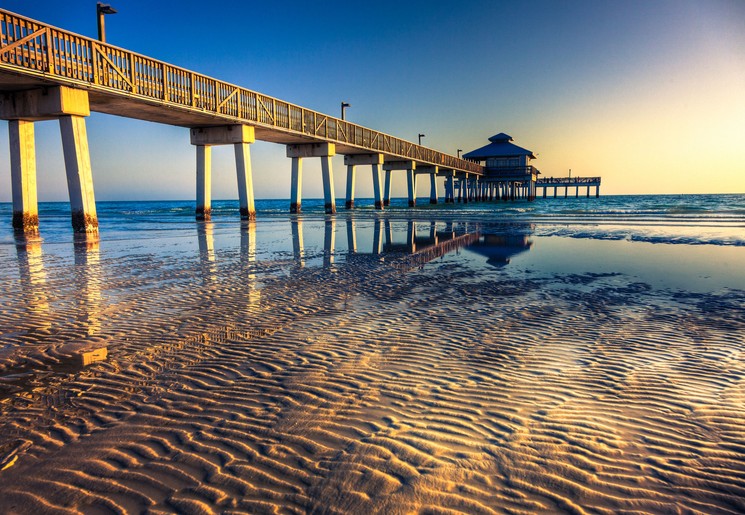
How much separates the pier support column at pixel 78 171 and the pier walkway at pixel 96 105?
0.12ft

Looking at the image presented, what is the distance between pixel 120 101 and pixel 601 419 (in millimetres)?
21127

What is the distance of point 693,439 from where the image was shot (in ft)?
8.31

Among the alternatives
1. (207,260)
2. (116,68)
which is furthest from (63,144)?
(207,260)

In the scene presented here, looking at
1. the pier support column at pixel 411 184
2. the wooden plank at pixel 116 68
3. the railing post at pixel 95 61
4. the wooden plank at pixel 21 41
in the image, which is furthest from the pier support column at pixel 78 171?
the pier support column at pixel 411 184

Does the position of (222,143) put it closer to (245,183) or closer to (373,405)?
(245,183)

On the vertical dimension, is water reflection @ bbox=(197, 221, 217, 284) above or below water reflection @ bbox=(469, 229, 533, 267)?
above

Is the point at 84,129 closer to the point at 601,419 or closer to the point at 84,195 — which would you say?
the point at 84,195

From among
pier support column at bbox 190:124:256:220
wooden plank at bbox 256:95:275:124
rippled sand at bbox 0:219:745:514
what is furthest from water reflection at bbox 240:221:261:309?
wooden plank at bbox 256:95:275:124

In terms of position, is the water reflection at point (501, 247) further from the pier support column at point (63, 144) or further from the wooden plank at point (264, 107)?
the wooden plank at point (264, 107)

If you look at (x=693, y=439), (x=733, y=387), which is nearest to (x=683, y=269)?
(x=733, y=387)

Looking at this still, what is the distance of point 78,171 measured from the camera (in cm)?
1611

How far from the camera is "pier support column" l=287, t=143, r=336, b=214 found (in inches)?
1378

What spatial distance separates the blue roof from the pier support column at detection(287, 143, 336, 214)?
4738 cm

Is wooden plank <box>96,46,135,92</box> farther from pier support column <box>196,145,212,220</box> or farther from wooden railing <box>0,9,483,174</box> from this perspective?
pier support column <box>196,145,212,220</box>
